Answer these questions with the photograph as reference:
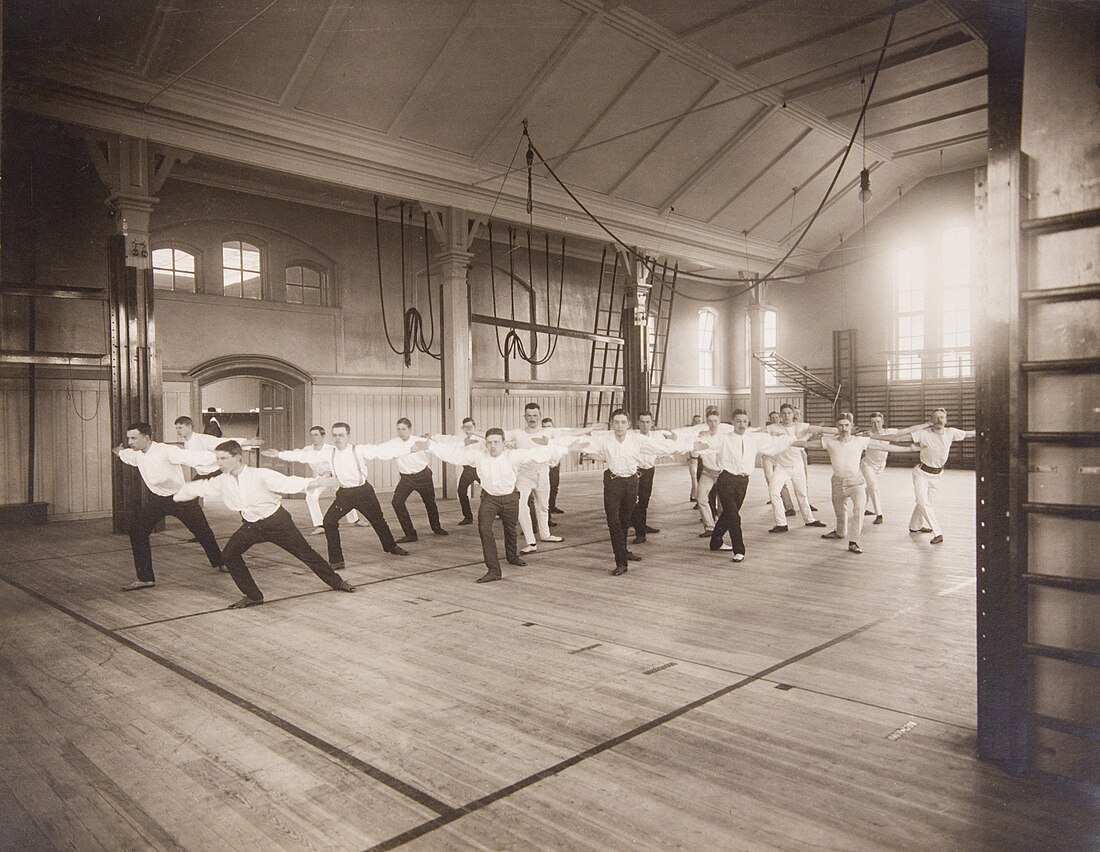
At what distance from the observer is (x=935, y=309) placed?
18.7m

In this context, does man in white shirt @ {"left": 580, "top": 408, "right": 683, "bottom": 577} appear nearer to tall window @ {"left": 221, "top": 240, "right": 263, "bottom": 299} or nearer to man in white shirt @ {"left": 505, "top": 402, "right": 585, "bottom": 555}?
man in white shirt @ {"left": 505, "top": 402, "right": 585, "bottom": 555}

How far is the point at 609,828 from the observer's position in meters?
2.80

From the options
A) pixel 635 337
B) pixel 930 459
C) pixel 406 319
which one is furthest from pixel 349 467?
pixel 635 337

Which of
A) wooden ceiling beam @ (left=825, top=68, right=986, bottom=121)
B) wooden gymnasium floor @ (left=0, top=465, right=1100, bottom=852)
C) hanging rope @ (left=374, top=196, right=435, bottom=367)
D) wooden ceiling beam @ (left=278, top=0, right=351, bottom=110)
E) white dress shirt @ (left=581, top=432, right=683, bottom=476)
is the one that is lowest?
wooden gymnasium floor @ (left=0, top=465, right=1100, bottom=852)

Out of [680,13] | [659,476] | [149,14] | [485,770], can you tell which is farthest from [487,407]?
[485,770]

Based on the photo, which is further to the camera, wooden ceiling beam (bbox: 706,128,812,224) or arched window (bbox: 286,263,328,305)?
wooden ceiling beam (bbox: 706,128,812,224)

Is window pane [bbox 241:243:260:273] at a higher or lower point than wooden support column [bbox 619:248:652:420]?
higher

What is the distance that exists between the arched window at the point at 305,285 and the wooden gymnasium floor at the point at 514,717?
301 inches

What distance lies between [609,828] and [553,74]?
10380 millimetres

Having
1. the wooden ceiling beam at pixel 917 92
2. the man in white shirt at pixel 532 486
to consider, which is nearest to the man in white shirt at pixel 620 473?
the man in white shirt at pixel 532 486

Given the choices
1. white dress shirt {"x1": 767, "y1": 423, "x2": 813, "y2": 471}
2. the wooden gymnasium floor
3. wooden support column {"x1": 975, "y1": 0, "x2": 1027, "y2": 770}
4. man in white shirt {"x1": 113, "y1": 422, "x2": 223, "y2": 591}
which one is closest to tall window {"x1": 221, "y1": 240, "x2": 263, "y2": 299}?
man in white shirt {"x1": 113, "y1": 422, "x2": 223, "y2": 591}

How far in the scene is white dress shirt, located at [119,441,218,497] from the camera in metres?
7.16

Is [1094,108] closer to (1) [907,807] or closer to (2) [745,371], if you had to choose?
(1) [907,807]

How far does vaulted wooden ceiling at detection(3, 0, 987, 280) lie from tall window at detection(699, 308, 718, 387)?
19.7 feet
